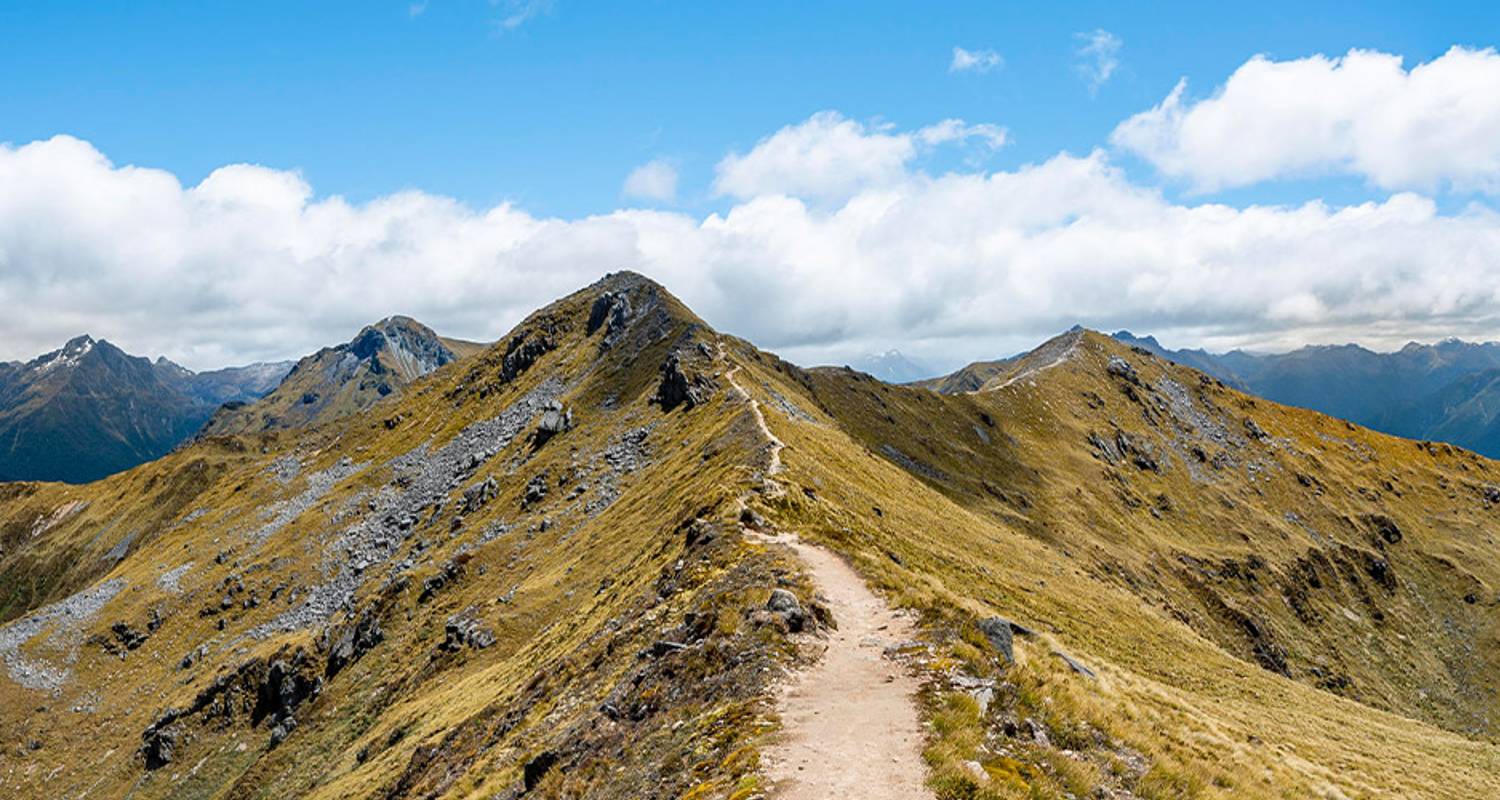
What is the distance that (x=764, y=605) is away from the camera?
2945 cm

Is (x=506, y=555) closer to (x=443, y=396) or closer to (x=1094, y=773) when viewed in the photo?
(x=1094, y=773)

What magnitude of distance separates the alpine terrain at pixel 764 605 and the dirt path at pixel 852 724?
0.14m

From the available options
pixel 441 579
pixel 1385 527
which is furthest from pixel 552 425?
pixel 1385 527

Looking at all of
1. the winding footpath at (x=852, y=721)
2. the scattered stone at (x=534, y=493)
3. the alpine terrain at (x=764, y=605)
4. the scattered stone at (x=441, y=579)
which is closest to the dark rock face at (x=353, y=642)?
the alpine terrain at (x=764, y=605)

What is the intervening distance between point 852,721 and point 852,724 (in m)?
0.21

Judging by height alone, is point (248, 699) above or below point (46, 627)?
below

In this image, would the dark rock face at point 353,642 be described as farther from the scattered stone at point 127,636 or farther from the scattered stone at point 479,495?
the scattered stone at point 127,636

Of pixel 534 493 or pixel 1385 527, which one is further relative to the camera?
pixel 1385 527

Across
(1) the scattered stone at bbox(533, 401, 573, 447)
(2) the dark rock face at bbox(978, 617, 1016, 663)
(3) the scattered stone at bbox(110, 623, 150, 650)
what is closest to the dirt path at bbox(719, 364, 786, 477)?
(1) the scattered stone at bbox(533, 401, 573, 447)

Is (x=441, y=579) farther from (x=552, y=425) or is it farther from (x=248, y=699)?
(x=552, y=425)

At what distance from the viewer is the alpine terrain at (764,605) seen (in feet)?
76.2

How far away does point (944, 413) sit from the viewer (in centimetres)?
15800

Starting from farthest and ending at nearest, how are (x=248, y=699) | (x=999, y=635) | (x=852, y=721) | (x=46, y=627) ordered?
(x=46, y=627) → (x=248, y=699) → (x=999, y=635) → (x=852, y=721)

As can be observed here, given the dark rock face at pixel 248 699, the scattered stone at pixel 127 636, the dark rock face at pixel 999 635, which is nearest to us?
the dark rock face at pixel 999 635
